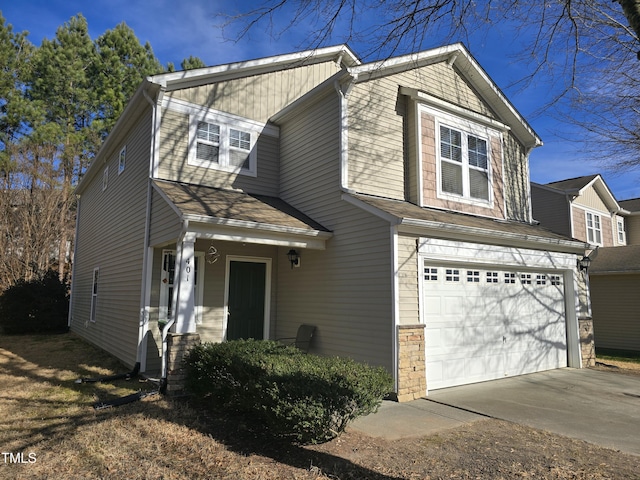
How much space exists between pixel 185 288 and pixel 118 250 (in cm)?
488

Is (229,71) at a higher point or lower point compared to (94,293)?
higher

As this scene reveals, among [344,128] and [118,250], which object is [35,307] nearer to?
[118,250]

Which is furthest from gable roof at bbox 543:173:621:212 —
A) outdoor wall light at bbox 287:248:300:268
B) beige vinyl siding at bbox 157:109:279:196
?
outdoor wall light at bbox 287:248:300:268

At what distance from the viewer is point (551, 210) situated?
1931 cm

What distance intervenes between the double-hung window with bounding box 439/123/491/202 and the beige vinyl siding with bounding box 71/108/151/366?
21.5 feet

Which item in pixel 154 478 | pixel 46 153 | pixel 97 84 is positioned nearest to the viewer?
pixel 154 478

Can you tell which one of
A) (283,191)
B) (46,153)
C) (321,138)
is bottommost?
(283,191)

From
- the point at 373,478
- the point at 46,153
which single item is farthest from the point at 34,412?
the point at 46,153

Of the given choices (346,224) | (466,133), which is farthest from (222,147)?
(466,133)

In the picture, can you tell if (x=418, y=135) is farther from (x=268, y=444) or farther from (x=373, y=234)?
(x=268, y=444)

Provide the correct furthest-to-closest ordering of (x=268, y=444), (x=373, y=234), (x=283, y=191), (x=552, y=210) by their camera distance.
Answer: (x=552, y=210), (x=283, y=191), (x=373, y=234), (x=268, y=444)

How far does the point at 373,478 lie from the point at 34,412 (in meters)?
4.79

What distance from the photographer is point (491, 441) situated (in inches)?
196

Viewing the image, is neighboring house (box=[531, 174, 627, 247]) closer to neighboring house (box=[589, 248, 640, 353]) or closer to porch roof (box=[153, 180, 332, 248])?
neighboring house (box=[589, 248, 640, 353])
